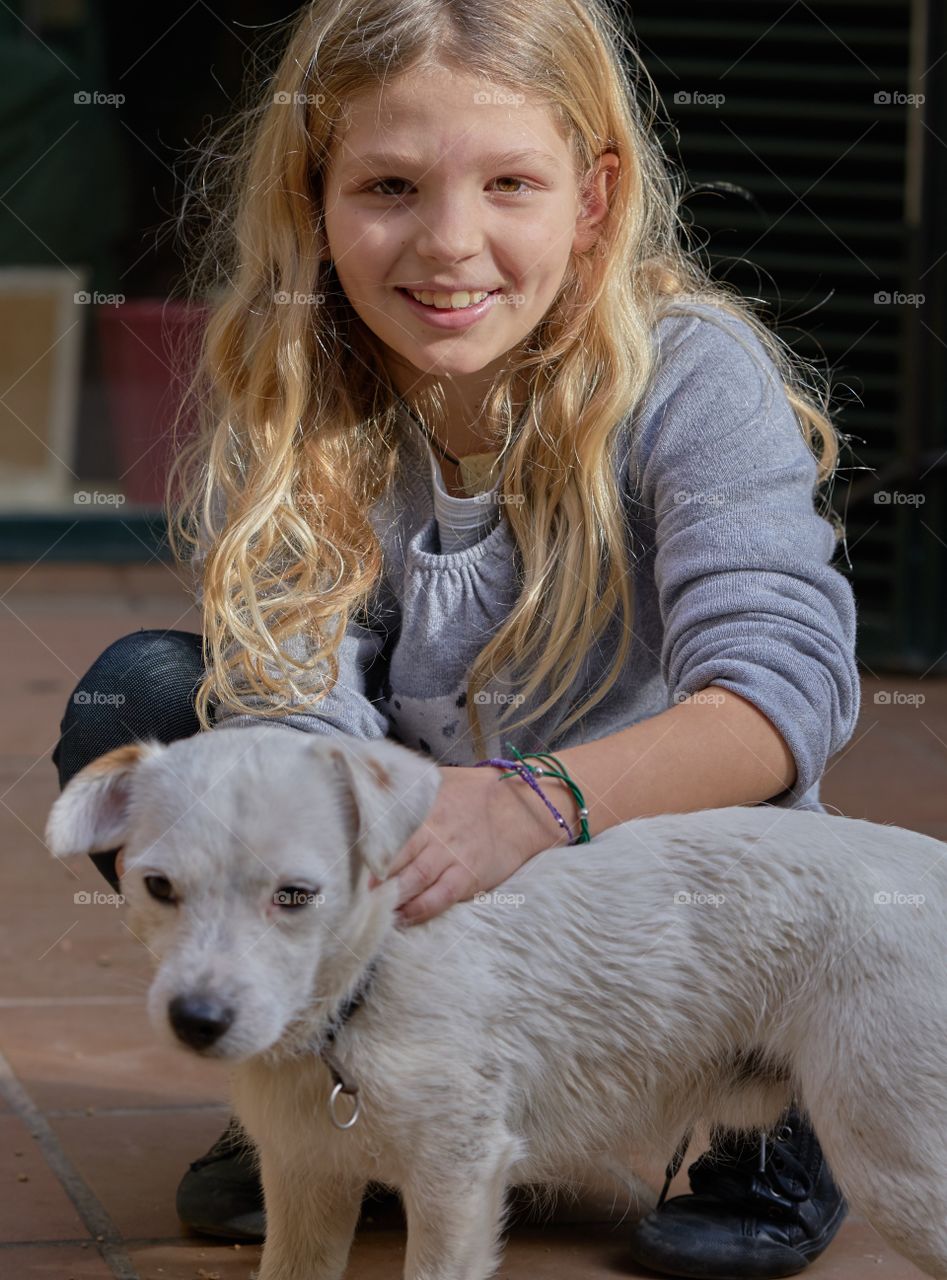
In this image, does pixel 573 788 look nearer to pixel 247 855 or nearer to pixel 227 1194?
pixel 247 855

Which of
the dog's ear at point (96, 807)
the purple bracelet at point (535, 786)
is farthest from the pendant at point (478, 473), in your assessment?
the dog's ear at point (96, 807)

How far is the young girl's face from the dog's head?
2.68ft

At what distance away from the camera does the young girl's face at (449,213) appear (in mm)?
2381

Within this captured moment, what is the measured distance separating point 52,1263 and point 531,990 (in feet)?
2.62

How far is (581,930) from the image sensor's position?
2.06 meters

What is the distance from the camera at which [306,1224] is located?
216 centimetres

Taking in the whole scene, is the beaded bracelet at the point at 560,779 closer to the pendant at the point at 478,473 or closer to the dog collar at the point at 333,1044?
the dog collar at the point at 333,1044

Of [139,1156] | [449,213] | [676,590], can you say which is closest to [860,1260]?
[676,590]

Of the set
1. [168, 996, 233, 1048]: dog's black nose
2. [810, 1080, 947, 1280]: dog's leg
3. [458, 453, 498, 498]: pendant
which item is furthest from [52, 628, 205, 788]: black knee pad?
[810, 1080, 947, 1280]: dog's leg

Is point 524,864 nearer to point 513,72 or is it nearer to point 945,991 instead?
point 945,991

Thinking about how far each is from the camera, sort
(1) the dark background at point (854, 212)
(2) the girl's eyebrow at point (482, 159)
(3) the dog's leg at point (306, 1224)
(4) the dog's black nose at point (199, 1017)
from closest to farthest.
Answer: (4) the dog's black nose at point (199, 1017) → (3) the dog's leg at point (306, 1224) → (2) the girl's eyebrow at point (482, 159) → (1) the dark background at point (854, 212)

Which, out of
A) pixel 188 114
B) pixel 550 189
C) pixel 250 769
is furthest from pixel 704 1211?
pixel 188 114

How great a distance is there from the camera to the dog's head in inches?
69.4

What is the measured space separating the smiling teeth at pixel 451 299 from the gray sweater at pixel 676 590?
274 millimetres
